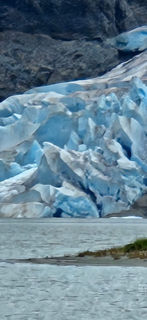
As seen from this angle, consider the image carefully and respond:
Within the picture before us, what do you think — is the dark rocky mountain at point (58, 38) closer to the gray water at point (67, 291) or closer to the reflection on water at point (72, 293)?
the gray water at point (67, 291)

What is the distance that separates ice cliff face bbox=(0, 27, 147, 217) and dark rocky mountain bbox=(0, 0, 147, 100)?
34.2m

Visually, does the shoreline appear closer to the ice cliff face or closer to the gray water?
the gray water

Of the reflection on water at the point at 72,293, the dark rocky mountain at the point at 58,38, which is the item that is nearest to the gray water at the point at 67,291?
the reflection on water at the point at 72,293

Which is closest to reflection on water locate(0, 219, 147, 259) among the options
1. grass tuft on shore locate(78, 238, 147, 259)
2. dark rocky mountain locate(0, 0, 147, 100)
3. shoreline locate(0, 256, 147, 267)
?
shoreline locate(0, 256, 147, 267)

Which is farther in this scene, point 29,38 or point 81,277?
point 29,38

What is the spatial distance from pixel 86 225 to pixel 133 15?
60500 mm

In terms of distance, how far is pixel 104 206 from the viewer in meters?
52.7

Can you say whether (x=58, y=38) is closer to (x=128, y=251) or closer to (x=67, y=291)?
(x=128, y=251)

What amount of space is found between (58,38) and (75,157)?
55.1m

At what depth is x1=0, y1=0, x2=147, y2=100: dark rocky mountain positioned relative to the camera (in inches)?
3944

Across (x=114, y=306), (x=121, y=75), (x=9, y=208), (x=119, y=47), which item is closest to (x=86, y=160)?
(x=9, y=208)

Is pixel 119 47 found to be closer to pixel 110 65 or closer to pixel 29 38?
pixel 110 65

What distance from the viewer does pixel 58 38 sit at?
106812mm

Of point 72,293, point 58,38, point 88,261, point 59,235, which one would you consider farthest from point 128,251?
point 58,38
